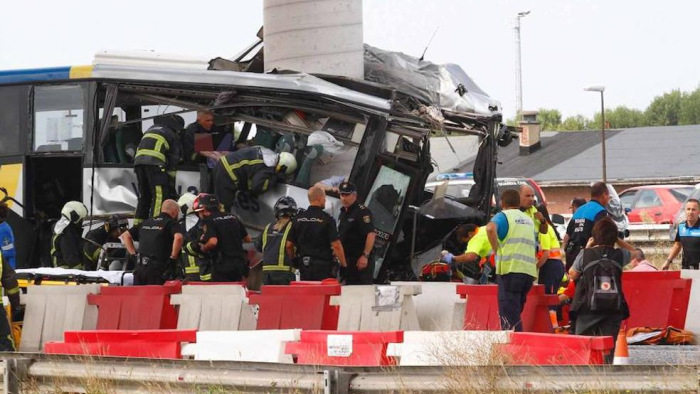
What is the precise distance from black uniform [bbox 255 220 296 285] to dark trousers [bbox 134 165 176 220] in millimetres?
2043

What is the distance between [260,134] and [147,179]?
1.65 metres

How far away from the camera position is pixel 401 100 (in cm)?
1858

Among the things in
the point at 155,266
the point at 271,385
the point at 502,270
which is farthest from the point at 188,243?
the point at 271,385

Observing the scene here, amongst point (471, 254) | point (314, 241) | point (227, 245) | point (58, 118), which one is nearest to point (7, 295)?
point (227, 245)

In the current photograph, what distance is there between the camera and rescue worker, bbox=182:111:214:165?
18.2 m

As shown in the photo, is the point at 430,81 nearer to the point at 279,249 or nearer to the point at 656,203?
the point at 279,249

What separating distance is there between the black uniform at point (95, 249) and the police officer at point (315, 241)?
9.87 ft

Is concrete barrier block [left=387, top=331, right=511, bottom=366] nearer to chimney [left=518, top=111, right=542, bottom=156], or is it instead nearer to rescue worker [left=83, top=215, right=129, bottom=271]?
rescue worker [left=83, top=215, right=129, bottom=271]

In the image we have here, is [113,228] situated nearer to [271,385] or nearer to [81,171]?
[81,171]

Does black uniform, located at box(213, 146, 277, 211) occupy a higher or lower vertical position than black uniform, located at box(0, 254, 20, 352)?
higher

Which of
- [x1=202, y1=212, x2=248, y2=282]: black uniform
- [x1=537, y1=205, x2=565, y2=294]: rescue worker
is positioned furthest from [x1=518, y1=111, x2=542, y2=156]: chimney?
[x1=202, y1=212, x2=248, y2=282]: black uniform

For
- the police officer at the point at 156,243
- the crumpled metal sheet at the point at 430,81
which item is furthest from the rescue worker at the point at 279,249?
the crumpled metal sheet at the point at 430,81

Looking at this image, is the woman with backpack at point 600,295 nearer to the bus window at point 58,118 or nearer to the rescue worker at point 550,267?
the rescue worker at point 550,267

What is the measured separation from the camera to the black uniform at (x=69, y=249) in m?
17.8
